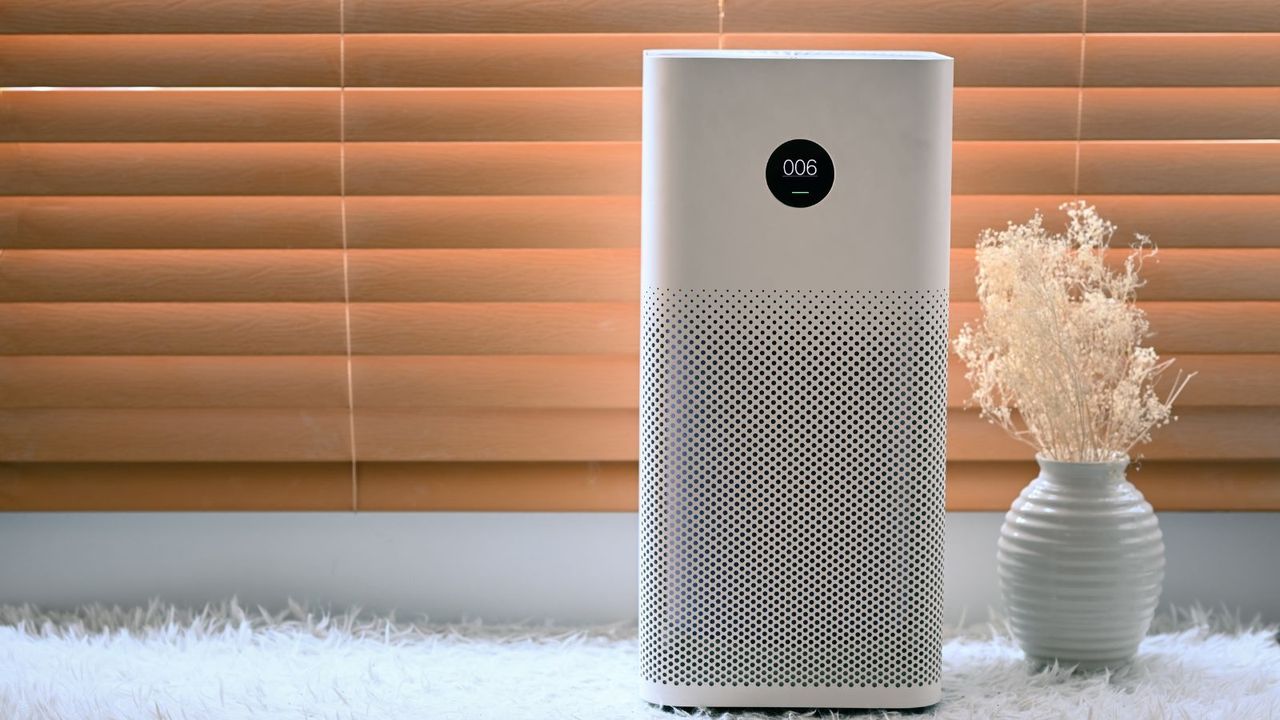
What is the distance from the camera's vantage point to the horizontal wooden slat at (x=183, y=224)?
6.44 ft

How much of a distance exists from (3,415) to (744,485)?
1.16 metres

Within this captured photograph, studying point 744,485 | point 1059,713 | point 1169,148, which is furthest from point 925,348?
point 1169,148

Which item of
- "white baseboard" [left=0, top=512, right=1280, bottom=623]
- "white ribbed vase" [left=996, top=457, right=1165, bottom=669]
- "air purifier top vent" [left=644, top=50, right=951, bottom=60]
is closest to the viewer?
"air purifier top vent" [left=644, top=50, right=951, bottom=60]

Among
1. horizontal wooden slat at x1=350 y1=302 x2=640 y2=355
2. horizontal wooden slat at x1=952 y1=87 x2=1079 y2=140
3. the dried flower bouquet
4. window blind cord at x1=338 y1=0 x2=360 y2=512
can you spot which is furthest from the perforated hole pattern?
window blind cord at x1=338 y1=0 x2=360 y2=512

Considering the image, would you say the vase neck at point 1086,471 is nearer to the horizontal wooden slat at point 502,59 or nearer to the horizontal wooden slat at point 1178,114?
the horizontal wooden slat at point 1178,114

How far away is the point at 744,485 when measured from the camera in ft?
5.27

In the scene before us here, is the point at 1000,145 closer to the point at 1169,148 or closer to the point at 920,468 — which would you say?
the point at 1169,148

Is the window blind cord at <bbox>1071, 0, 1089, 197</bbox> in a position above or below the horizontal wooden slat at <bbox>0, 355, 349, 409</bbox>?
above

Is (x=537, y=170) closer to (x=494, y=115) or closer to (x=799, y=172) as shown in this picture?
(x=494, y=115)

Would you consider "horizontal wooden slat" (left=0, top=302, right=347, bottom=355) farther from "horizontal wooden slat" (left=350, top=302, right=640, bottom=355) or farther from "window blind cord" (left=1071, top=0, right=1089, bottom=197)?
"window blind cord" (left=1071, top=0, right=1089, bottom=197)

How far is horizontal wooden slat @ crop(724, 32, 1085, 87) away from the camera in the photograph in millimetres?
1936

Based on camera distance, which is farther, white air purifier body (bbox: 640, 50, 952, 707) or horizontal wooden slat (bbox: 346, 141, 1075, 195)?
horizontal wooden slat (bbox: 346, 141, 1075, 195)

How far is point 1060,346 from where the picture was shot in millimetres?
1764

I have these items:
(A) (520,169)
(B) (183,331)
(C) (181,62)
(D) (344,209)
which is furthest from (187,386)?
(A) (520,169)
